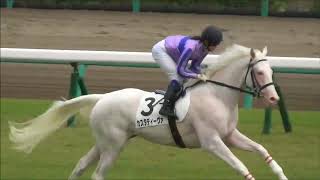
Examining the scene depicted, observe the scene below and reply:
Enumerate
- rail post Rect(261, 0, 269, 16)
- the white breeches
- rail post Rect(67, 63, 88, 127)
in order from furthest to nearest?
rail post Rect(261, 0, 269, 16)
rail post Rect(67, 63, 88, 127)
the white breeches

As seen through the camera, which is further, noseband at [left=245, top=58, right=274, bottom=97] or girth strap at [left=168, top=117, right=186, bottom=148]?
girth strap at [left=168, top=117, right=186, bottom=148]

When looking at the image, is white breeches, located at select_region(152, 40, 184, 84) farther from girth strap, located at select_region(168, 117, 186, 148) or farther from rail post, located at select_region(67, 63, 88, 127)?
rail post, located at select_region(67, 63, 88, 127)

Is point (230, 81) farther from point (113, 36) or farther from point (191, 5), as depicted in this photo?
point (191, 5)

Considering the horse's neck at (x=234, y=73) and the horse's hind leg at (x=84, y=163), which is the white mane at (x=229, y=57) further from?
the horse's hind leg at (x=84, y=163)

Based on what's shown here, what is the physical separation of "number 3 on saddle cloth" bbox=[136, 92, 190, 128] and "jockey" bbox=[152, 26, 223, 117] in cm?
5

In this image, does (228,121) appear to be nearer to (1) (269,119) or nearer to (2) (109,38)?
(1) (269,119)

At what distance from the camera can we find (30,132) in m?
6.87

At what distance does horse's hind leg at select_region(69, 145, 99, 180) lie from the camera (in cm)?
649

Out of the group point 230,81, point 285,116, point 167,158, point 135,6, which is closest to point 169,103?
point 230,81

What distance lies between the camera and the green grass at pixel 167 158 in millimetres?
7414

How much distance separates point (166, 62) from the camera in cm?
635

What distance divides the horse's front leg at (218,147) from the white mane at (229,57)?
→ 44 centimetres

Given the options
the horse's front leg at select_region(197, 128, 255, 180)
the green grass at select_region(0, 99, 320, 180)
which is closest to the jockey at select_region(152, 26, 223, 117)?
the horse's front leg at select_region(197, 128, 255, 180)

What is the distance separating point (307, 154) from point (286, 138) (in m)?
0.62
